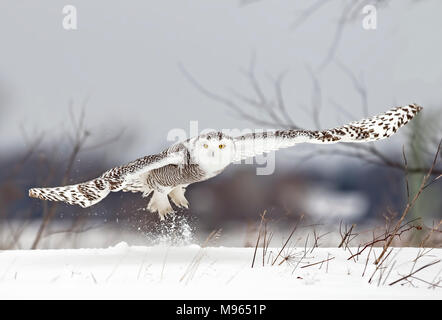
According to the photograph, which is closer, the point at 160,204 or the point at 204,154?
the point at 204,154

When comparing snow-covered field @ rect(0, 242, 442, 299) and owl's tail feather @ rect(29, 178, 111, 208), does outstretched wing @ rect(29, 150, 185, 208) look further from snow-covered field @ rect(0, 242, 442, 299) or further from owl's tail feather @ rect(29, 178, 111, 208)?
snow-covered field @ rect(0, 242, 442, 299)

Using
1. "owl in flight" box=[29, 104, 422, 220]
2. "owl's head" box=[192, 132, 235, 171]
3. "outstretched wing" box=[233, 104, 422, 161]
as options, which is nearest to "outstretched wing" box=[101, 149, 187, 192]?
"owl in flight" box=[29, 104, 422, 220]

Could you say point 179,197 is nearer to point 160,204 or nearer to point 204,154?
point 160,204

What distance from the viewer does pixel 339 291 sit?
2803 mm

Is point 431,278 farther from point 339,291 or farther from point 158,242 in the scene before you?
point 158,242

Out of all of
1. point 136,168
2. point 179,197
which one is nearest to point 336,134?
point 136,168

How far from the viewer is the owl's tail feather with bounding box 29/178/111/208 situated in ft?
12.9

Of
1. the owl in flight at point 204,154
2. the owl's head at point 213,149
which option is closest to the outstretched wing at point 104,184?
the owl in flight at point 204,154

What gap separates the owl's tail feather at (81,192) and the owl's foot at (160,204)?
82 cm

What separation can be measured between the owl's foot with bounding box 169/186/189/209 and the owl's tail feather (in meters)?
1.02

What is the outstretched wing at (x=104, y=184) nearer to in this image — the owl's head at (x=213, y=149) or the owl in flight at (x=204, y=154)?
the owl in flight at (x=204, y=154)

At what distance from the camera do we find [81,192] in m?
4.00

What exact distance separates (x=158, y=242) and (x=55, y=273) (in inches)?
53.9

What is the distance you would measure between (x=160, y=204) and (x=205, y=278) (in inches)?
69.3
